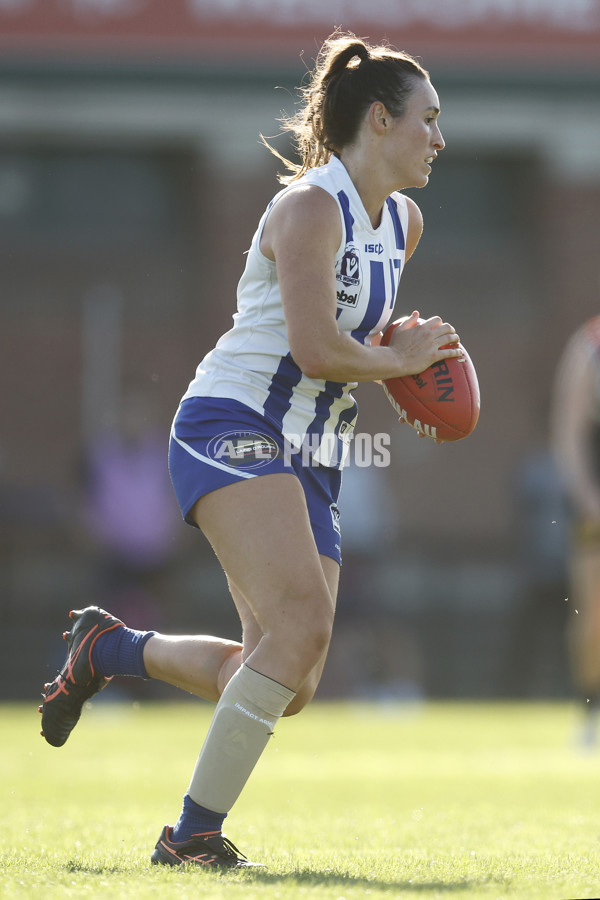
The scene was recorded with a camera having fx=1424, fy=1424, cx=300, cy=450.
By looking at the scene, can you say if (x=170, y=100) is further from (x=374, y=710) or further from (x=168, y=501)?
Result: (x=374, y=710)

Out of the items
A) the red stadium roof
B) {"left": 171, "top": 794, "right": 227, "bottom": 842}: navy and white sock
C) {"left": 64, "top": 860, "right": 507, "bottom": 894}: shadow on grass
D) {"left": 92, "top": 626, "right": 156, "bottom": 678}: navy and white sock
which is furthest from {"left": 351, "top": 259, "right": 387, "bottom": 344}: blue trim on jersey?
the red stadium roof

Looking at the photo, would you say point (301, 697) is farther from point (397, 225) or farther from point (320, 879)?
point (397, 225)

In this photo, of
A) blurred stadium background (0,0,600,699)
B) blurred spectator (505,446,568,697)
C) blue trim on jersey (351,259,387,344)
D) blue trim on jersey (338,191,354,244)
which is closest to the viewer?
blue trim on jersey (338,191,354,244)

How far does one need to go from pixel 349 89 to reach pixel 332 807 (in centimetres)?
278

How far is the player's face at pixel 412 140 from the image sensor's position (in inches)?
156

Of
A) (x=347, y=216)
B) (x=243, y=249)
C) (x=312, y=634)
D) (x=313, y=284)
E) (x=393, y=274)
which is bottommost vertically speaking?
(x=312, y=634)

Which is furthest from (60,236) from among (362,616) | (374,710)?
(374,710)

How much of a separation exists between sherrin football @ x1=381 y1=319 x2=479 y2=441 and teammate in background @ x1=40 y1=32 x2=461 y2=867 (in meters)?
0.07

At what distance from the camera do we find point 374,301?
13.0ft

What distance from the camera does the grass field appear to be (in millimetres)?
3334

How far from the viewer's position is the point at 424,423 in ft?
13.7

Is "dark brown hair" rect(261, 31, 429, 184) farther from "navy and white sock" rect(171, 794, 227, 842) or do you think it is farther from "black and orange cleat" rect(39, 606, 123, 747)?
"navy and white sock" rect(171, 794, 227, 842)

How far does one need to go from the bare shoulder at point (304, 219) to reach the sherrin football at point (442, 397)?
49 centimetres

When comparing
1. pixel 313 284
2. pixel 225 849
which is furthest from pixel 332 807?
pixel 313 284
